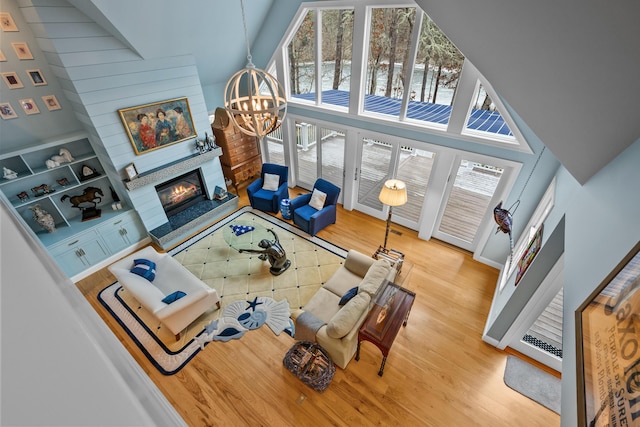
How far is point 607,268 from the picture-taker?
1.21m

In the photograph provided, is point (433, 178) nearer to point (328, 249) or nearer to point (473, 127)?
point (473, 127)

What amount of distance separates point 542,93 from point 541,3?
0.49 m

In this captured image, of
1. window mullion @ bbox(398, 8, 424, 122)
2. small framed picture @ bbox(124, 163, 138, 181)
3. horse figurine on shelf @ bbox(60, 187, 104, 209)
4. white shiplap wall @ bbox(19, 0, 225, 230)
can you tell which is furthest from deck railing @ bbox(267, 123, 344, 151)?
horse figurine on shelf @ bbox(60, 187, 104, 209)

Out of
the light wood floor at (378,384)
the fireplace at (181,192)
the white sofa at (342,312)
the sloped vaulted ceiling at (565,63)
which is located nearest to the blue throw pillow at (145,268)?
the light wood floor at (378,384)

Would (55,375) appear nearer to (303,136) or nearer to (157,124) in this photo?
(157,124)

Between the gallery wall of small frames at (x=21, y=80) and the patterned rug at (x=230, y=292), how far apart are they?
2783mm

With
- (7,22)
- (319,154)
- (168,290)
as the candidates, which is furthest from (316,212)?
(7,22)

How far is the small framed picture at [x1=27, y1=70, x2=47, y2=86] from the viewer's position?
378 cm

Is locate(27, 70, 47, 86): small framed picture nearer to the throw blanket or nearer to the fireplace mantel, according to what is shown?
the fireplace mantel

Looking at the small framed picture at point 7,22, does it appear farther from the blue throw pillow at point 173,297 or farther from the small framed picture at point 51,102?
the blue throw pillow at point 173,297

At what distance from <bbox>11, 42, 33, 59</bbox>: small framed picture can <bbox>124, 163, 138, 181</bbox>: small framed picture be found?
173 cm

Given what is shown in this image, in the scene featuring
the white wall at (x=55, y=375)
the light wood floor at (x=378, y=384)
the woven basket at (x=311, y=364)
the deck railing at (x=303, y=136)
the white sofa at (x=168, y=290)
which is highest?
the white wall at (x=55, y=375)

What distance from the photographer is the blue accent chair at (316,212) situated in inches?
208

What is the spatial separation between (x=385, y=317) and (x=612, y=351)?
2292mm
